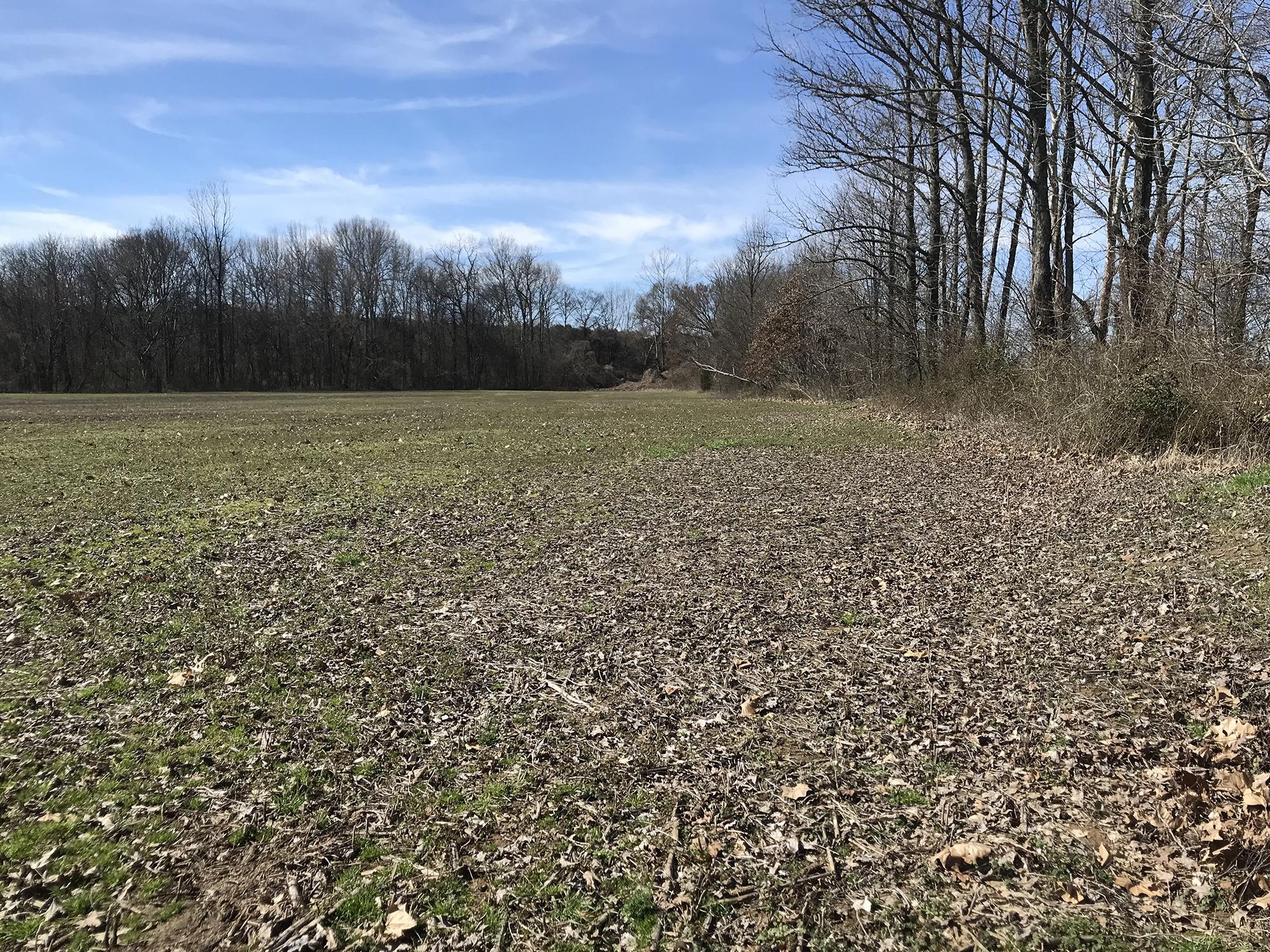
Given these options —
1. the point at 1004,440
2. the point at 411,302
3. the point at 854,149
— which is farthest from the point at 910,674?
the point at 411,302

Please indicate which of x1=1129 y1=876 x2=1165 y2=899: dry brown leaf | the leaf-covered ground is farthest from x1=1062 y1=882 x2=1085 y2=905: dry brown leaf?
x1=1129 y1=876 x2=1165 y2=899: dry brown leaf

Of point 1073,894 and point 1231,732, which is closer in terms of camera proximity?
point 1073,894

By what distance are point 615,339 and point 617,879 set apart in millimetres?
84122

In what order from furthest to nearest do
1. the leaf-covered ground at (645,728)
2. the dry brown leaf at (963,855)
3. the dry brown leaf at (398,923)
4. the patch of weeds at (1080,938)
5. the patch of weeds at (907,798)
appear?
the patch of weeds at (907,798), the dry brown leaf at (963,855), the leaf-covered ground at (645,728), the dry brown leaf at (398,923), the patch of weeds at (1080,938)

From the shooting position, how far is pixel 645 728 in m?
4.02

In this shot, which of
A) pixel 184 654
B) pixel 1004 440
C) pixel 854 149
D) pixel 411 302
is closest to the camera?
pixel 184 654

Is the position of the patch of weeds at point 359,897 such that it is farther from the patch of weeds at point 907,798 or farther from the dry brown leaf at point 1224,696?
the dry brown leaf at point 1224,696

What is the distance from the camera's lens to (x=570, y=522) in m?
8.72

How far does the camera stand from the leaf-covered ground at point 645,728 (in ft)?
8.80

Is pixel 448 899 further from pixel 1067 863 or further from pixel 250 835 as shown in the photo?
pixel 1067 863

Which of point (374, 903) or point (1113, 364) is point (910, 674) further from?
point (1113, 364)

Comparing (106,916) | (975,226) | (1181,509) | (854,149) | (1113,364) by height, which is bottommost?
(106,916)

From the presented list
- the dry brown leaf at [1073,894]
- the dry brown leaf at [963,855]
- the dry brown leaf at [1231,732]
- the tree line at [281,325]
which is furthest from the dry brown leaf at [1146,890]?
the tree line at [281,325]

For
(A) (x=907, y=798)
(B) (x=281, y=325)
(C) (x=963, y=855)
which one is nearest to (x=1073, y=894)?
(C) (x=963, y=855)
